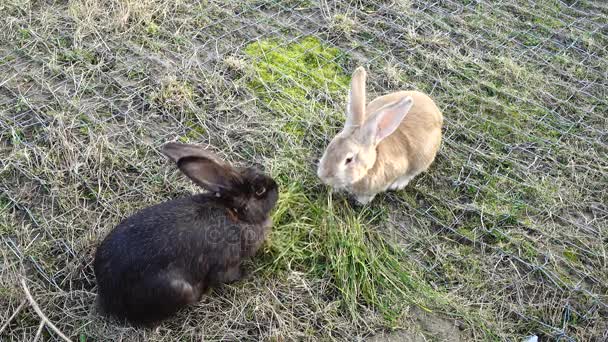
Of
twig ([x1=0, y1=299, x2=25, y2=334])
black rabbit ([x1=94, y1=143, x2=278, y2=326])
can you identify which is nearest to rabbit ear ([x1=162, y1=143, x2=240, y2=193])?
black rabbit ([x1=94, y1=143, x2=278, y2=326])

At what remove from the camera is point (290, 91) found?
13.0 feet

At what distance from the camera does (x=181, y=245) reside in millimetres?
2521

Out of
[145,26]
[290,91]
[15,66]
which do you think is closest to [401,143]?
[290,91]

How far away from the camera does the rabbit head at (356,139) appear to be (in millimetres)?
3004

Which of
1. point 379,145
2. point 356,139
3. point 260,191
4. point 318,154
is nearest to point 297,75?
point 318,154

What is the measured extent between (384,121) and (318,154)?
23.5 inches

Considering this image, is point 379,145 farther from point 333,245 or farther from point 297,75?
point 297,75

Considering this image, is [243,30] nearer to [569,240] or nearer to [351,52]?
[351,52]

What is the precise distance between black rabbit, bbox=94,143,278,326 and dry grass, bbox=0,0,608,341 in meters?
0.20

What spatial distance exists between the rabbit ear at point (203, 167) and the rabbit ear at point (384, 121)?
2.63 feet

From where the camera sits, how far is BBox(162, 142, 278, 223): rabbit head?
8.36 feet

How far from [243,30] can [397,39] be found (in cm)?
125

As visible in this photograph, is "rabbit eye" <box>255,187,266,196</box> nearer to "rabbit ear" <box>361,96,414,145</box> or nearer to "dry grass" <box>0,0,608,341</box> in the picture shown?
"dry grass" <box>0,0,608,341</box>

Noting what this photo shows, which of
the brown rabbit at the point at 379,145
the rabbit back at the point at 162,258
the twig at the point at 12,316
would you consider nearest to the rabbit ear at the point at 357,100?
the brown rabbit at the point at 379,145
